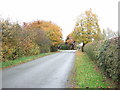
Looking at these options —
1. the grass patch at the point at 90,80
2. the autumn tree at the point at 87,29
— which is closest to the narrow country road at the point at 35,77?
the grass patch at the point at 90,80

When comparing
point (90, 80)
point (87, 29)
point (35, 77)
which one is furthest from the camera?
point (87, 29)

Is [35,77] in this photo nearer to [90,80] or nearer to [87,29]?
[90,80]

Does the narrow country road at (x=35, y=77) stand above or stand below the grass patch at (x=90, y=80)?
below

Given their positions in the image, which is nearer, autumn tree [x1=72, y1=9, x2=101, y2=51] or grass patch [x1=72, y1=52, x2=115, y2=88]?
grass patch [x1=72, y1=52, x2=115, y2=88]

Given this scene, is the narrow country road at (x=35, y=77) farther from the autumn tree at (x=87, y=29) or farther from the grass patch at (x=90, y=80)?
the autumn tree at (x=87, y=29)

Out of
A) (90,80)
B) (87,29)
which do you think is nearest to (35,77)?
(90,80)

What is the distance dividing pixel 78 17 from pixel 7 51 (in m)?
25.4

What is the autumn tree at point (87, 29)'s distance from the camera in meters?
29.8

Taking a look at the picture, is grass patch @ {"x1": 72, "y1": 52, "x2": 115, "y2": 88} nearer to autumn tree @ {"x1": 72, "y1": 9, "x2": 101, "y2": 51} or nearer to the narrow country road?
the narrow country road

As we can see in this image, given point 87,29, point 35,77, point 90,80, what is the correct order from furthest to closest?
point 87,29 → point 35,77 → point 90,80

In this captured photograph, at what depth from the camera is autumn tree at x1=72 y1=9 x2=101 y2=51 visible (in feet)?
97.8

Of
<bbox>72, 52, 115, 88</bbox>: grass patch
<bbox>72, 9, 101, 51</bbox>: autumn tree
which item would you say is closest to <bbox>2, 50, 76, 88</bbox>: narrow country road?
<bbox>72, 52, 115, 88</bbox>: grass patch

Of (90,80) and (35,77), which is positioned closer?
(90,80)

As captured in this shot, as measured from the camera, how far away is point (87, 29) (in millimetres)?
30234
